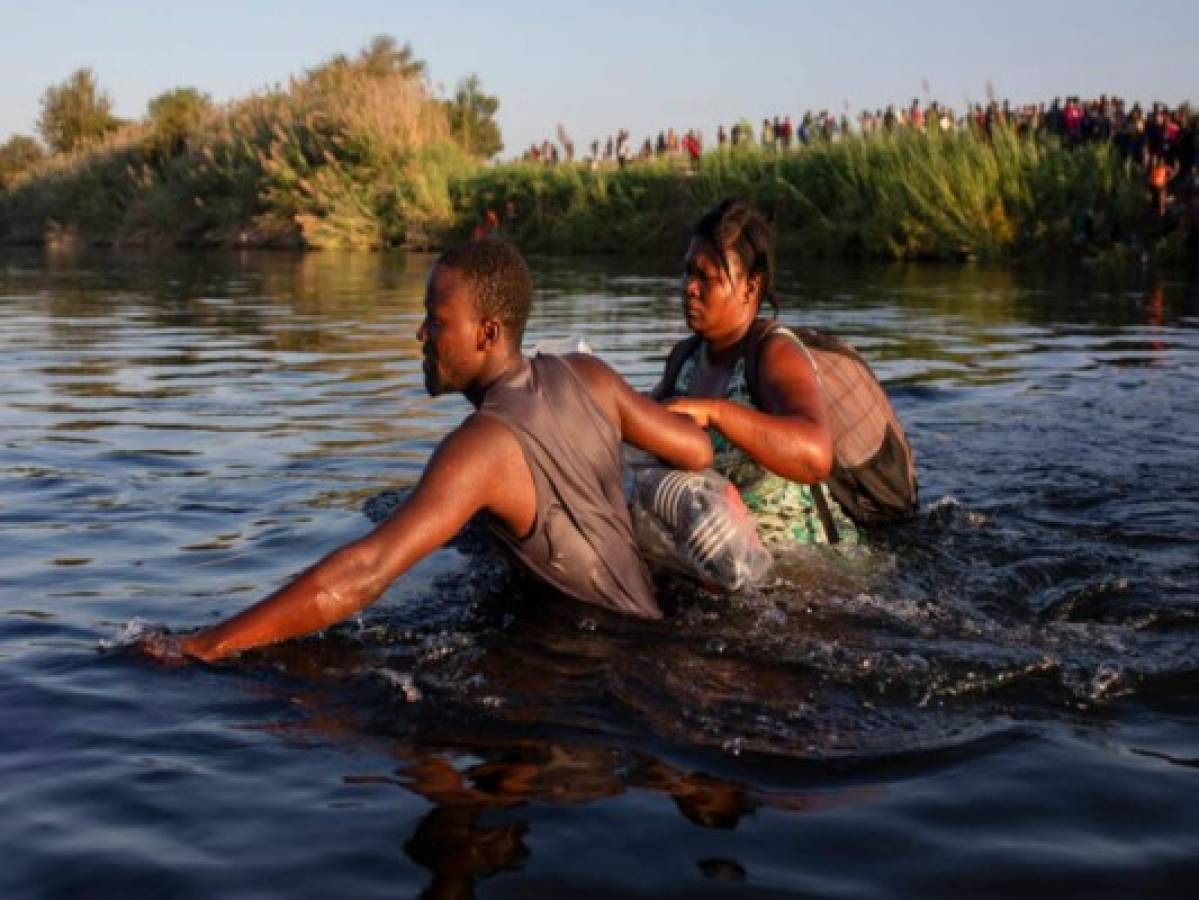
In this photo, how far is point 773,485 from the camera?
5.14 meters

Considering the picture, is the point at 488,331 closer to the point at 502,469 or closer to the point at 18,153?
the point at 502,469

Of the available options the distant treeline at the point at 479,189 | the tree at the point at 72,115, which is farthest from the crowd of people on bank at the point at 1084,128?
the tree at the point at 72,115

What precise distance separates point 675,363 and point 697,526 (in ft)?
4.41

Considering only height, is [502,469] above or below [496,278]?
below

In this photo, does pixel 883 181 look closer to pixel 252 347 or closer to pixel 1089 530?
pixel 252 347

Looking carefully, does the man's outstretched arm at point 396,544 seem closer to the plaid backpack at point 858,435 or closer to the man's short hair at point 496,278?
the man's short hair at point 496,278

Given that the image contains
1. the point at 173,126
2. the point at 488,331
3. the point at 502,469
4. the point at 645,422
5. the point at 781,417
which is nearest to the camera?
the point at 502,469

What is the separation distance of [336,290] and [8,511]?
14346mm

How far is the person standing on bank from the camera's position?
4875 millimetres

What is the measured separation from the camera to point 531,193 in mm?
32906

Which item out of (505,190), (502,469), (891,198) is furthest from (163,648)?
(505,190)

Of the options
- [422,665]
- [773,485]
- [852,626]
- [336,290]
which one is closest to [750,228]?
[773,485]

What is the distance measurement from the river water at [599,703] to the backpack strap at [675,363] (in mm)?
970

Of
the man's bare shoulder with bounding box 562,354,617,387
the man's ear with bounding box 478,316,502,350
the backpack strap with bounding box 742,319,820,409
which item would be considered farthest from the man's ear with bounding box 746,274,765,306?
the man's ear with bounding box 478,316,502,350
